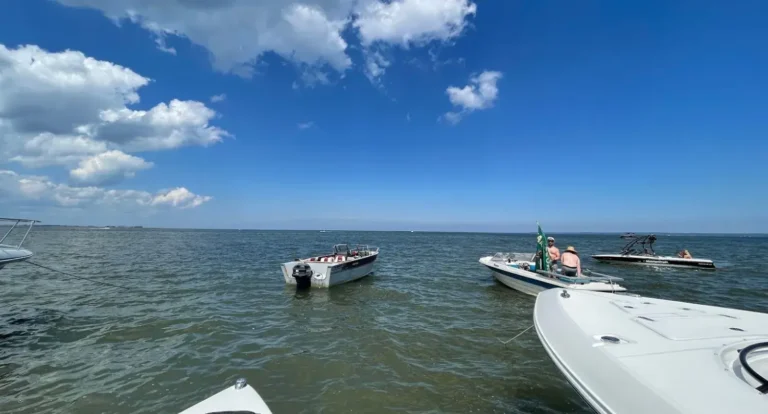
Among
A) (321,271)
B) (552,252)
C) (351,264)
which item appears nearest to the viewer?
(552,252)

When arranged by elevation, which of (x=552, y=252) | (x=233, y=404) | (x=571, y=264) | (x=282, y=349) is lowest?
(x=282, y=349)

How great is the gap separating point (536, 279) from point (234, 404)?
11826 millimetres

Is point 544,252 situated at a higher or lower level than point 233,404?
higher

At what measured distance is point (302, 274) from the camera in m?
14.0

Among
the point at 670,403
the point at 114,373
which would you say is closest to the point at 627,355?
the point at 670,403

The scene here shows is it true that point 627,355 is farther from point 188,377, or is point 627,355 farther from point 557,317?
point 188,377

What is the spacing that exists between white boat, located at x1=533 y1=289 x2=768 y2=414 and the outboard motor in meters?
10.6

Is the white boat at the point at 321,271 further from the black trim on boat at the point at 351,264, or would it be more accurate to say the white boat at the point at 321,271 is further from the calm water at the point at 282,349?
the calm water at the point at 282,349

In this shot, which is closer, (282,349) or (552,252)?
(282,349)

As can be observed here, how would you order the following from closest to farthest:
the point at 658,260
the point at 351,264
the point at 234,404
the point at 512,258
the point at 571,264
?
the point at 234,404 < the point at 571,264 < the point at 351,264 < the point at 512,258 < the point at 658,260

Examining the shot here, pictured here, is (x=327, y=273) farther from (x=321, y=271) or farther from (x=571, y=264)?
(x=571, y=264)

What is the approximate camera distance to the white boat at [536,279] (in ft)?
34.9

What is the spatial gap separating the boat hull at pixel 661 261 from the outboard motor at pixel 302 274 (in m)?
27.0

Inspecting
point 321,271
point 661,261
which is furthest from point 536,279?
point 661,261
